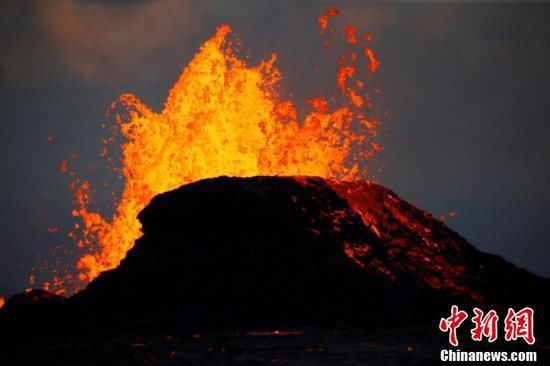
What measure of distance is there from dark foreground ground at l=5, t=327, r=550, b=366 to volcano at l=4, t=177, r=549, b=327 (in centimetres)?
94

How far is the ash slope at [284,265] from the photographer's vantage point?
16.2 meters

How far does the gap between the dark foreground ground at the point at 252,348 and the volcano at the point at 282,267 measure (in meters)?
0.94

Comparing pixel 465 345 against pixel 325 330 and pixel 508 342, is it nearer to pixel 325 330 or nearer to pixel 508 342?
pixel 508 342

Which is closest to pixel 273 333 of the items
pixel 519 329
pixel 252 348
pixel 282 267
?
pixel 252 348

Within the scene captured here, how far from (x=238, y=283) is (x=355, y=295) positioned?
8.85 ft

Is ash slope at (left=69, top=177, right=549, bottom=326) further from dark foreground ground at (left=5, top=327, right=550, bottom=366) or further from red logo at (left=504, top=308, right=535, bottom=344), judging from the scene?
red logo at (left=504, top=308, right=535, bottom=344)

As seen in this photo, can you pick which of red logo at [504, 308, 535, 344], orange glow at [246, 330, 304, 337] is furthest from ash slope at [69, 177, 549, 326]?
red logo at [504, 308, 535, 344]

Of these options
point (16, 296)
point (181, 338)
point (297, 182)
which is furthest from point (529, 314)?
point (16, 296)

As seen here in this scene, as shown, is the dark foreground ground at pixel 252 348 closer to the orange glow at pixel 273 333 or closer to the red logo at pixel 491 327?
the orange glow at pixel 273 333

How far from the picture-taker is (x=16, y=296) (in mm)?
18984

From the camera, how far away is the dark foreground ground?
11609 millimetres

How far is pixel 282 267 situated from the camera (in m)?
16.8

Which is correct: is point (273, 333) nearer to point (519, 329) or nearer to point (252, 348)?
point (252, 348)

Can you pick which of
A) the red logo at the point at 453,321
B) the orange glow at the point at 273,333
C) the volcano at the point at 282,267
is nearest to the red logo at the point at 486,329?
the red logo at the point at 453,321
